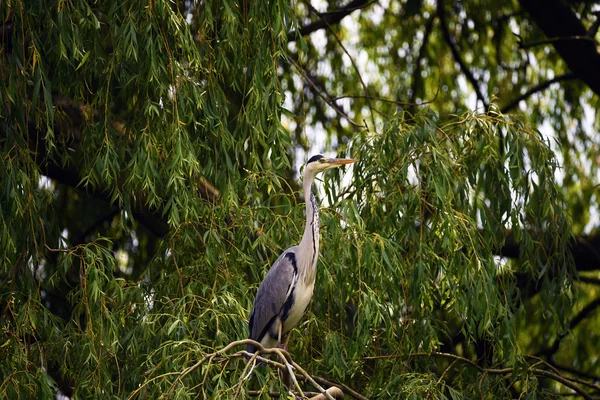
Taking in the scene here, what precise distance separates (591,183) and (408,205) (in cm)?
314

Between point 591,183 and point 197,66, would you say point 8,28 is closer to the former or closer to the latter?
point 197,66

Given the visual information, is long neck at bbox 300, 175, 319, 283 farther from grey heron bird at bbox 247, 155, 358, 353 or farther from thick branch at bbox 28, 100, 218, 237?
thick branch at bbox 28, 100, 218, 237

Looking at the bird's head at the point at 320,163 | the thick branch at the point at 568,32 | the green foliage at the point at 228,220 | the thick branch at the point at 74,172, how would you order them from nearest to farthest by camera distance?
the green foliage at the point at 228,220
the bird's head at the point at 320,163
the thick branch at the point at 74,172
the thick branch at the point at 568,32

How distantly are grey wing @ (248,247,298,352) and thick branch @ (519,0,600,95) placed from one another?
3.03 metres

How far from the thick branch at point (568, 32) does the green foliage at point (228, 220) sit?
2.00m

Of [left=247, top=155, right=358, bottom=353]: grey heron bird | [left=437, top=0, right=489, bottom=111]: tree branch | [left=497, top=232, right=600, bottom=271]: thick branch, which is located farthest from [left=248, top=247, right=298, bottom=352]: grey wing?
[left=437, top=0, right=489, bottom=111]: tree branch

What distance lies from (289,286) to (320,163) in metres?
0.57

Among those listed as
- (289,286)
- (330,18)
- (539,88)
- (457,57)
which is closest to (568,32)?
(539,88)

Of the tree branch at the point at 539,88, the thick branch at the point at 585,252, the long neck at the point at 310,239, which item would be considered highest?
the tree branch at the point at 539,88

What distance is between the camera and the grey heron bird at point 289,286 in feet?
13.0

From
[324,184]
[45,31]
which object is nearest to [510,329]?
[324,184]

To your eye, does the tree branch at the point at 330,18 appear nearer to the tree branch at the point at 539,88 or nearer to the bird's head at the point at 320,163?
the tree branch at the point at 539,88

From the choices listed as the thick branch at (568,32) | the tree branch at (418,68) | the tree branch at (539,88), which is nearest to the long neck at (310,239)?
the thick branch at (568,32)

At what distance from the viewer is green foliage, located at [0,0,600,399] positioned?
3711 millimetres
